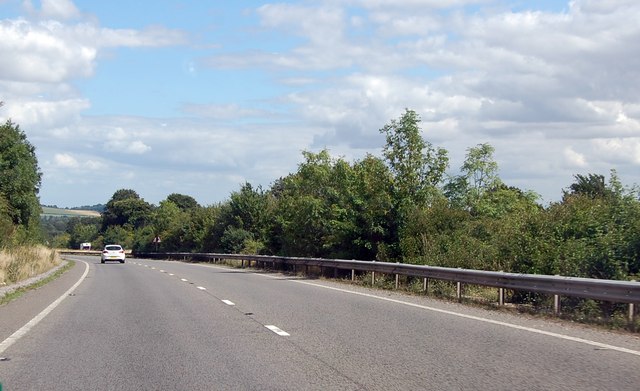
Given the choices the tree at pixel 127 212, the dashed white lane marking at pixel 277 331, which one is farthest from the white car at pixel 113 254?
the tree at pixel 127 212

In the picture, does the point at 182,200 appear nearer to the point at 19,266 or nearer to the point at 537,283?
the point at 19,266

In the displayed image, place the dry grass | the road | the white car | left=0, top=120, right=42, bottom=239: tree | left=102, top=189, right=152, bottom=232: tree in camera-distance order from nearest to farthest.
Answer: the road
the dry grass
left=0, top=120, right=42, bottom=239: tree
the white car
left=102, top=189, right=152, bottom=232: tree

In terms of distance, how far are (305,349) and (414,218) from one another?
69.1ft

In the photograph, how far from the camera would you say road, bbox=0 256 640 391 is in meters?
8.45

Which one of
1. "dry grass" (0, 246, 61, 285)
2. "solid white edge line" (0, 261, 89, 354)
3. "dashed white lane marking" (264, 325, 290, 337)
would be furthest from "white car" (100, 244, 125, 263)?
"dashed white lane marking" (264, 325, 290, 337)

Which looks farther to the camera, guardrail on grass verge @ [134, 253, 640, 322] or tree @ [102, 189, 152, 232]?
tree @ [102, 189, 152, 232]

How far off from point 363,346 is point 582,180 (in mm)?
53217

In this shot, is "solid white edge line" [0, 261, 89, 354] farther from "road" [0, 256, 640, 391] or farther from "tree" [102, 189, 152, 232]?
"tree" [102, 189, 152, 232]

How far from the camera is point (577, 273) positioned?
57.2ft

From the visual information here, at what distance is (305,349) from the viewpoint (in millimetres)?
10734

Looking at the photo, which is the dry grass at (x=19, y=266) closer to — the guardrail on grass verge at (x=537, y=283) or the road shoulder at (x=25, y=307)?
the road shoulder at (x=25, y=307)

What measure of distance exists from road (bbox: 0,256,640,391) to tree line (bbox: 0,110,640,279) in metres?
3.91

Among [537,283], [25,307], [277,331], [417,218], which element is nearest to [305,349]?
[277,331]

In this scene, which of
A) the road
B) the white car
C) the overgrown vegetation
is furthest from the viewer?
the white car
